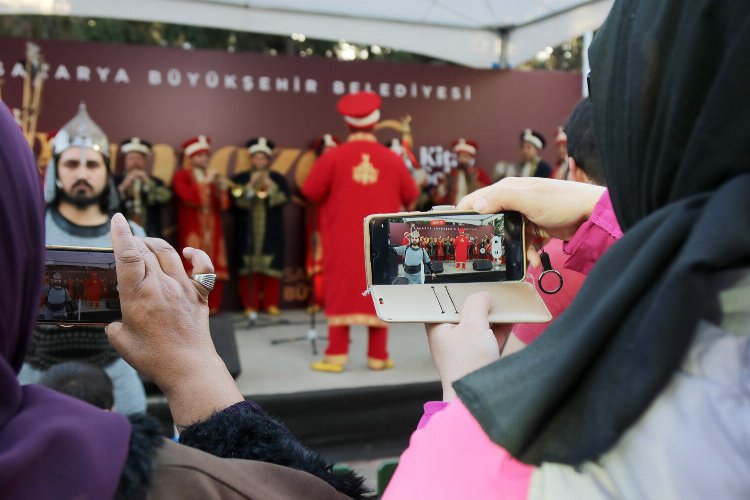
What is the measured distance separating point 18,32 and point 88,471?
13316 millimetres

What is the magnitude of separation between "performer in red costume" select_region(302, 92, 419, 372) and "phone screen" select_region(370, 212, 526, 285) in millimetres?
3039

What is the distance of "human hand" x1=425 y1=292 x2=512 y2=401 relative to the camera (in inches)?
29.0

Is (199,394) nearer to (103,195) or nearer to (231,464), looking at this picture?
(231,464)

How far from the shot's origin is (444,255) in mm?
1029

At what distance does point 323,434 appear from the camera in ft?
11.2

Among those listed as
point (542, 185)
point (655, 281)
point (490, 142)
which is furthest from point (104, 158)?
point (490, 142)

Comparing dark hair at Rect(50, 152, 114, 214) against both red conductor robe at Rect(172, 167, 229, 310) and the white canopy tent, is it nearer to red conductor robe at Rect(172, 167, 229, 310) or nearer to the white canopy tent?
the white canopy tent

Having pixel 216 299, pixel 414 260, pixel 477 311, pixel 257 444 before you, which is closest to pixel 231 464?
pixel 257 444

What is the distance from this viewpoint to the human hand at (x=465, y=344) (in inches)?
29.0

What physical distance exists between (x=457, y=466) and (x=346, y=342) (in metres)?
3.82

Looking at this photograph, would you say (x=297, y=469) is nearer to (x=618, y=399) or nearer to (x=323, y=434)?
(x=618, y=399)

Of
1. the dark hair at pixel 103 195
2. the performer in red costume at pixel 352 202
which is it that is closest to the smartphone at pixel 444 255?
the dark hair at pixel 103 195

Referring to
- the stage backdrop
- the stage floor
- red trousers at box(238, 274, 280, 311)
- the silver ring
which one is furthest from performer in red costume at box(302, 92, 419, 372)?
the silver ring

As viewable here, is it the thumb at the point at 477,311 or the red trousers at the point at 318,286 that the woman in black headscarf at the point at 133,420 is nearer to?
the thumb at the point at 477,311
